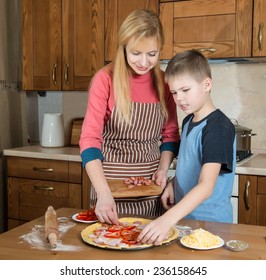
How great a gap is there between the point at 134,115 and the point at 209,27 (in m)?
1.10

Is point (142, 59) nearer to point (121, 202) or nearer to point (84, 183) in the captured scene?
point (121, 202)

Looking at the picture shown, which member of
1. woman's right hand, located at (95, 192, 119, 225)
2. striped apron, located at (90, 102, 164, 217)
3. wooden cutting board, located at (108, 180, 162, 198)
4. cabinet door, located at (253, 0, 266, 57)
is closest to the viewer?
woman's right hand, located at (95, 192, 119, 225)

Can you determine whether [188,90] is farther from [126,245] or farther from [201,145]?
[126,245]

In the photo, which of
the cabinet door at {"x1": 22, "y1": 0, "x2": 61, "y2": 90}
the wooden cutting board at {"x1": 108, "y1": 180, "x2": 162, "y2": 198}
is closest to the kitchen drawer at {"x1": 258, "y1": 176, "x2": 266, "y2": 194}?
the wooden cutting board at {"x1": 108, "y1": 180, "x2": 162, "y2": 198}

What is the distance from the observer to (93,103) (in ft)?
5.08

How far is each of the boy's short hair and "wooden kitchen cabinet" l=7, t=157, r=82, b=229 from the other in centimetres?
145

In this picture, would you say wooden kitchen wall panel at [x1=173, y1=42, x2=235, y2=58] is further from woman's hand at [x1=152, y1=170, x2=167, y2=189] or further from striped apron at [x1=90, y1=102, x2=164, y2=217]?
woman's hand at [x1=152, y1=170, x2=167, y2=189]

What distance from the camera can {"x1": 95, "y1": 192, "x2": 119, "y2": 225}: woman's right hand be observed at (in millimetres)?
1250

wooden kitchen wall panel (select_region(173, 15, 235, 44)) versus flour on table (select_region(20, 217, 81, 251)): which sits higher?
wooden kitchen wall panel (select_region(173, 15, 235, 44))

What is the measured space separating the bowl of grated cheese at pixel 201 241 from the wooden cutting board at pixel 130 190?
1.10 feet

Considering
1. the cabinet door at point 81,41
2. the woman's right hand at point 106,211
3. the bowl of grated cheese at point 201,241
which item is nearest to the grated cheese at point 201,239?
the bowl of grated cheese at point 201,241
